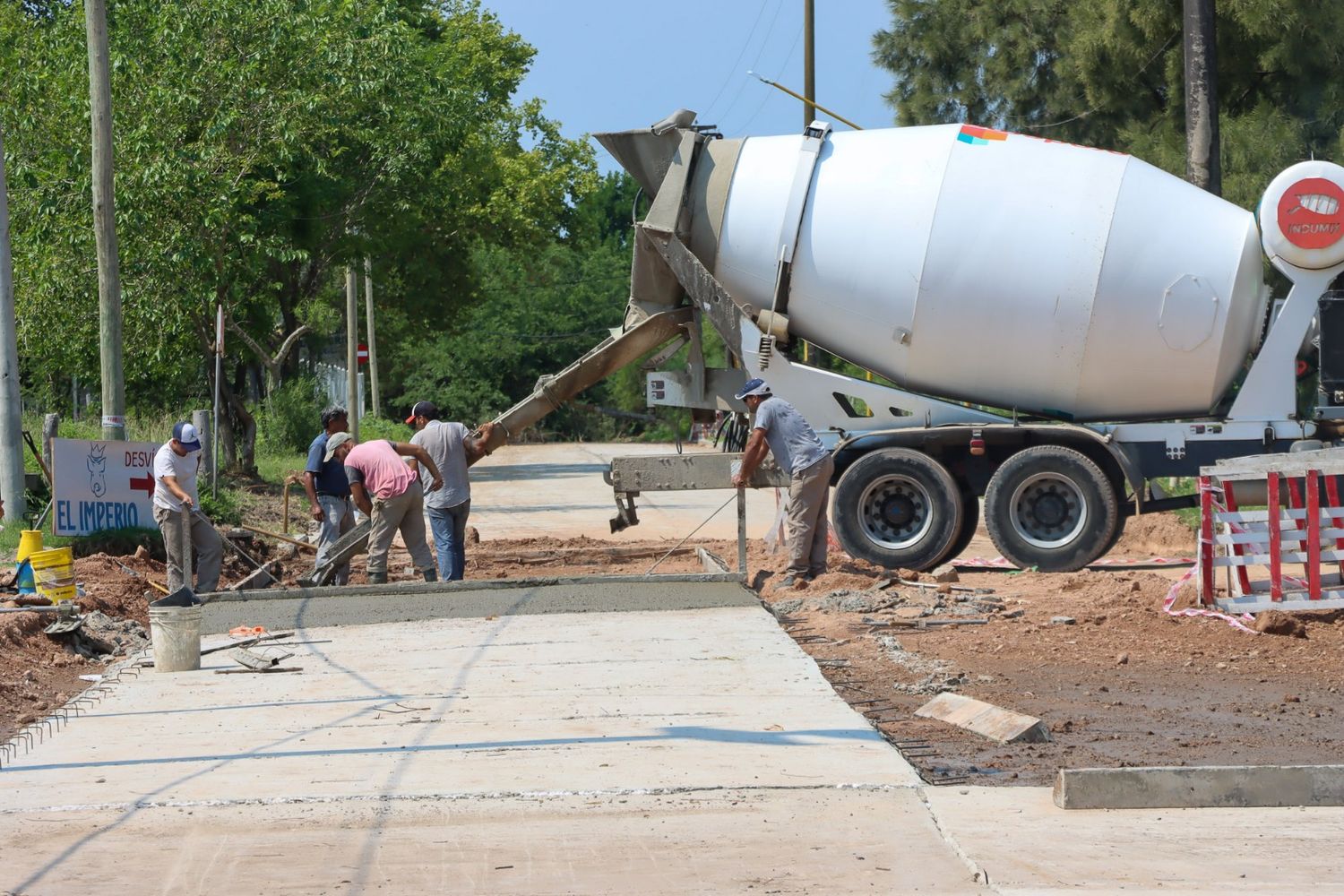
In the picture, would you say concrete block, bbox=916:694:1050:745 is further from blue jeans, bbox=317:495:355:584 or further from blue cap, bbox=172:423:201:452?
blue jeans, bbox=317:495:355:584

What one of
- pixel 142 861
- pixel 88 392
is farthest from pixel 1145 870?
pixel 88 392

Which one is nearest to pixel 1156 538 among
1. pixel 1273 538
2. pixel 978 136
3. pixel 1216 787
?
pixel 978 136

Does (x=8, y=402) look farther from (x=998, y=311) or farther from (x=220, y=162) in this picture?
(x=998, y=311)

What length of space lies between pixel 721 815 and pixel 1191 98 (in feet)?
46.4

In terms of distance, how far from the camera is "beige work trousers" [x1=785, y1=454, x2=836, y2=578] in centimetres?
1227

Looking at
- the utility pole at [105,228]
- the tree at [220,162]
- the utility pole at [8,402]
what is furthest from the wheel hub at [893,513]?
the tree at [220,162]

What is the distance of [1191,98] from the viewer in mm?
17672

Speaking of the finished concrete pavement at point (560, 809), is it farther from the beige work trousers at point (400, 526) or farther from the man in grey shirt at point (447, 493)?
the man in grey shirt at point (447, 493)

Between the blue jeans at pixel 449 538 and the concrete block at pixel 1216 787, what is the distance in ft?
25.5

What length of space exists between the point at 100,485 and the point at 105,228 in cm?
289

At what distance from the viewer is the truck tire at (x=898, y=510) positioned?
526 inches

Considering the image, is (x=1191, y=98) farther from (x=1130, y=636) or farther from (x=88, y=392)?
(x=88, y=392)

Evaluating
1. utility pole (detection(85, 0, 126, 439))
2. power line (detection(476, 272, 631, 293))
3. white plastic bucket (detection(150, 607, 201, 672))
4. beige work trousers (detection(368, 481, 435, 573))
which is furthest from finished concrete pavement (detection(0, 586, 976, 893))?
power line (detection(476, 272, 631, 293))

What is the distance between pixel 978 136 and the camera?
1326cm
